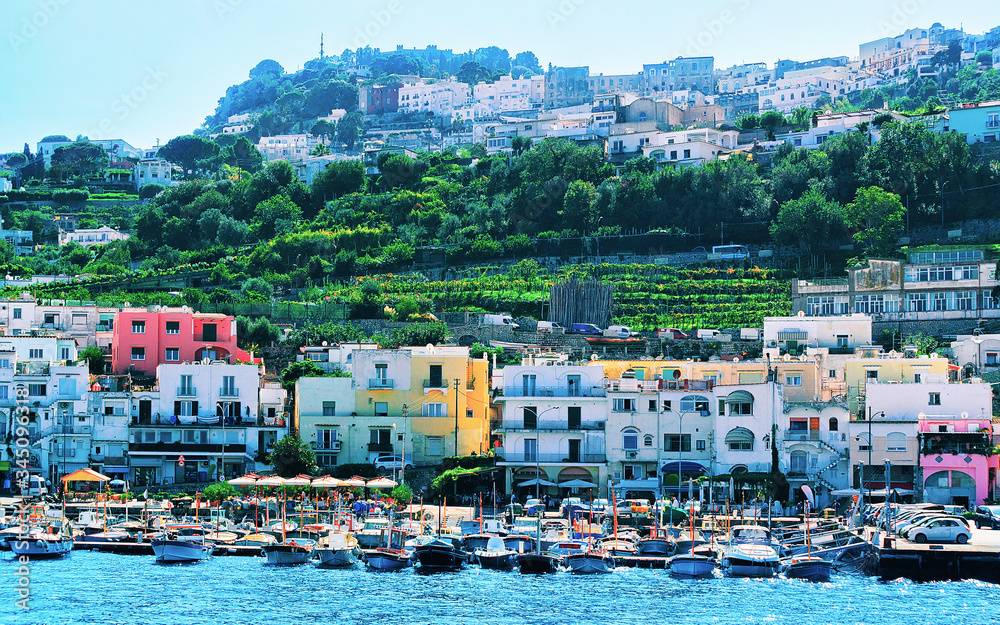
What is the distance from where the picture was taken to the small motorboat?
5484 centimetres

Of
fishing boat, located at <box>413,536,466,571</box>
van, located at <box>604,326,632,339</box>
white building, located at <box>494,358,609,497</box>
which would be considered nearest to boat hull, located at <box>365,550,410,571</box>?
fishing boat, located at <box>413,536,466,571</box>

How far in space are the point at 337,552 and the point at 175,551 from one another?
219 inches

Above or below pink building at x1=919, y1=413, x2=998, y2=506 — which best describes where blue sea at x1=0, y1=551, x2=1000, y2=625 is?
below

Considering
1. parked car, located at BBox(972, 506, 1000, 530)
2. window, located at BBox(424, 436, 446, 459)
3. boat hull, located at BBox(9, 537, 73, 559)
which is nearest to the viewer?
boat hull, located at BBox(9, 537, 73, 559)

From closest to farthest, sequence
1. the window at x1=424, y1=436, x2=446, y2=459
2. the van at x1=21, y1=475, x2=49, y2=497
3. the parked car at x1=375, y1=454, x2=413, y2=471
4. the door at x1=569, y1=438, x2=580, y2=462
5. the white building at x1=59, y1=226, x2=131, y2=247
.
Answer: the van at x1=21, y1=475, x2=49, y2=497 < the door at x1=569, y1=438, x2=580, y2=462 < the parked car at x1=375, y1=454, x2=413, y2=471 < the window at x1=424, y1=436, x2=446, y2=459 < the white building at x1=59, y1=226, x2=131, y2=247

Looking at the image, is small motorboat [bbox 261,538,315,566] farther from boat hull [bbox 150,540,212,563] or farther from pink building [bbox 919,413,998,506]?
pink building [bbox 919,413,998,506]

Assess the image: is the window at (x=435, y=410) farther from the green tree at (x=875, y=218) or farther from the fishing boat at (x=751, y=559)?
the green tree at (x=875, y=218)

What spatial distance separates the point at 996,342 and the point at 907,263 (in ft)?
51.2

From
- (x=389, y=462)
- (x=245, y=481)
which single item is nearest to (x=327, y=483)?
(x=245, y=481)

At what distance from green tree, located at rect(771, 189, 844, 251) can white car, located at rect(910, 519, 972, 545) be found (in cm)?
4515

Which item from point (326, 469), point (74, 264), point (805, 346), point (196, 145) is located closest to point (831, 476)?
point (805, 346)

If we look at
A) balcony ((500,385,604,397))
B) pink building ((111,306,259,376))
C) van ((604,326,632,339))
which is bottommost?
balcony ((500,385,604,397))

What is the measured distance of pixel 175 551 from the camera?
→ 2178 inches

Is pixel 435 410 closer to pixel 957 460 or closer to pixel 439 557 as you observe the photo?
pixel 439 557
